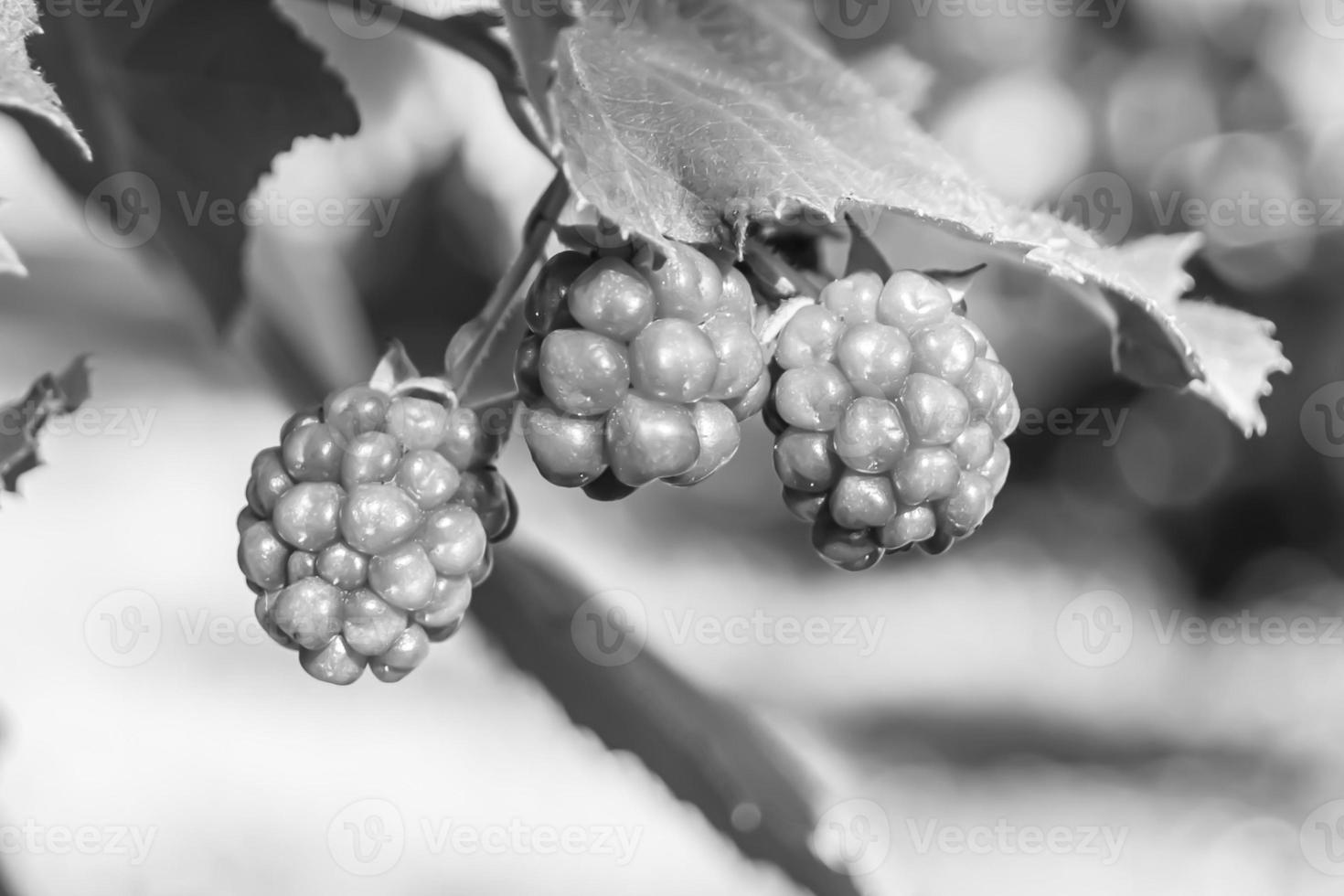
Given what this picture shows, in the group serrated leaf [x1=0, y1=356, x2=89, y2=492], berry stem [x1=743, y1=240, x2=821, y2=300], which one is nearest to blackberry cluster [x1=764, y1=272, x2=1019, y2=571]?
berry stem [x1=743, y1=240, x2=821, y2=300]

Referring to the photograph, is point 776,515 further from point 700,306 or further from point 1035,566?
point 700,306

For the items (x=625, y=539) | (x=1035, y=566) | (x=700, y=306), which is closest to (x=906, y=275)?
(x=700, y=306)

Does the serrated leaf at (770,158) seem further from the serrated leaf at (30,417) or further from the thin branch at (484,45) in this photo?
the serrated leaf at (30,417)

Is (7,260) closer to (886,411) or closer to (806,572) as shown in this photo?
(886,411)

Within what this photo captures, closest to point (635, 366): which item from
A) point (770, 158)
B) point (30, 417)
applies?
point (770, 158)

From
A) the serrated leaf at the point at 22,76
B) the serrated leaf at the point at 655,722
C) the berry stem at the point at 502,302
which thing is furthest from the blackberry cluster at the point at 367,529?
the serrated leaf at the point at 655,722

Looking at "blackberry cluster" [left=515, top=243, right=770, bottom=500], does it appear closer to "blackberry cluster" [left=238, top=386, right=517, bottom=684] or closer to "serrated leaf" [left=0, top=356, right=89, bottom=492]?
"blackberry cluster" [left=238, top=386, right=517, bottom=684]
